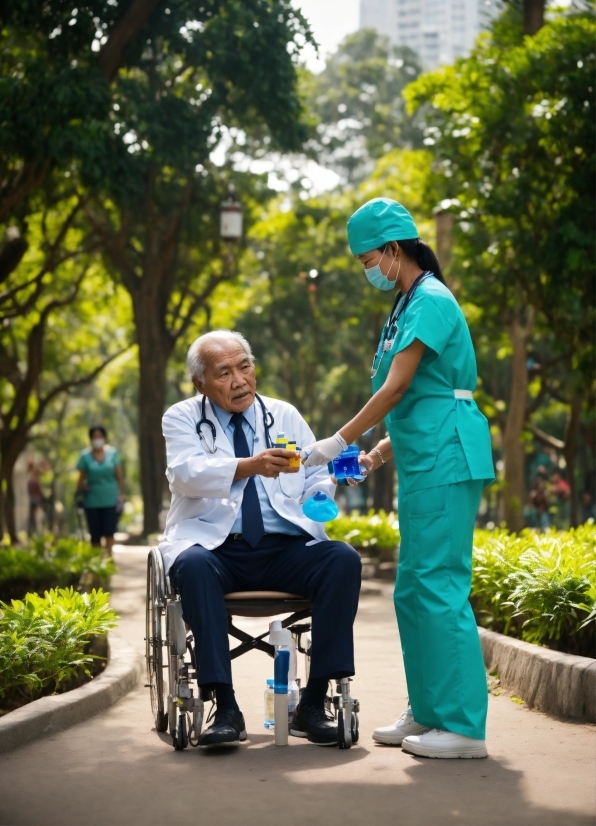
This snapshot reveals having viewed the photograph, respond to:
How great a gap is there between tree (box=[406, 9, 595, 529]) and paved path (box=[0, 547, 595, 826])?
28.6ft

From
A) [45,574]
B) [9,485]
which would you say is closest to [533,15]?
[45,574]

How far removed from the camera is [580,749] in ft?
16.9

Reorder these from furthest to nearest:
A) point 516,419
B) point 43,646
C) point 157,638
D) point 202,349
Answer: point 516,419 → point 43,646 → point 202,349 → point 157,638

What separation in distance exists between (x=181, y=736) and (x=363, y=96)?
137 ft

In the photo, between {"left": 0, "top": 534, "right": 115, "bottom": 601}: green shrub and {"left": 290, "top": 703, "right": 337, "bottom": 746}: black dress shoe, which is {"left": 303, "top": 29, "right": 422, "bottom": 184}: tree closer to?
{"left": 0, "top": 534, "right": 115, "bottom": 601}: green shrub

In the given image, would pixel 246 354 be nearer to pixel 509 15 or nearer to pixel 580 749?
pixel 580 749

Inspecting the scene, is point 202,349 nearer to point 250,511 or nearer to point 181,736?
point 250,511

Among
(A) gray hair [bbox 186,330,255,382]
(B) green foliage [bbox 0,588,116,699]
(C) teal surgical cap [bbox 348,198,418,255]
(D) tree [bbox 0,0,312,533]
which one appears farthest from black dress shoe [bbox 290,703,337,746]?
(D) tree [bbox 0,0,312,533]

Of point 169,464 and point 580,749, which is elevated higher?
point 169,464

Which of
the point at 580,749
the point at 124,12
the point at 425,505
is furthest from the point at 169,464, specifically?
the point at 124,12

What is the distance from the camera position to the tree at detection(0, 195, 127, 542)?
19.1m

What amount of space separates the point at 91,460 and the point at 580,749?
10.8m

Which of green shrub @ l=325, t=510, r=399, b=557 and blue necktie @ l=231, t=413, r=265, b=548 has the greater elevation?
blue necktie @ l=231, t=413, r=265, b=548

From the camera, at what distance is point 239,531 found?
218 inches
